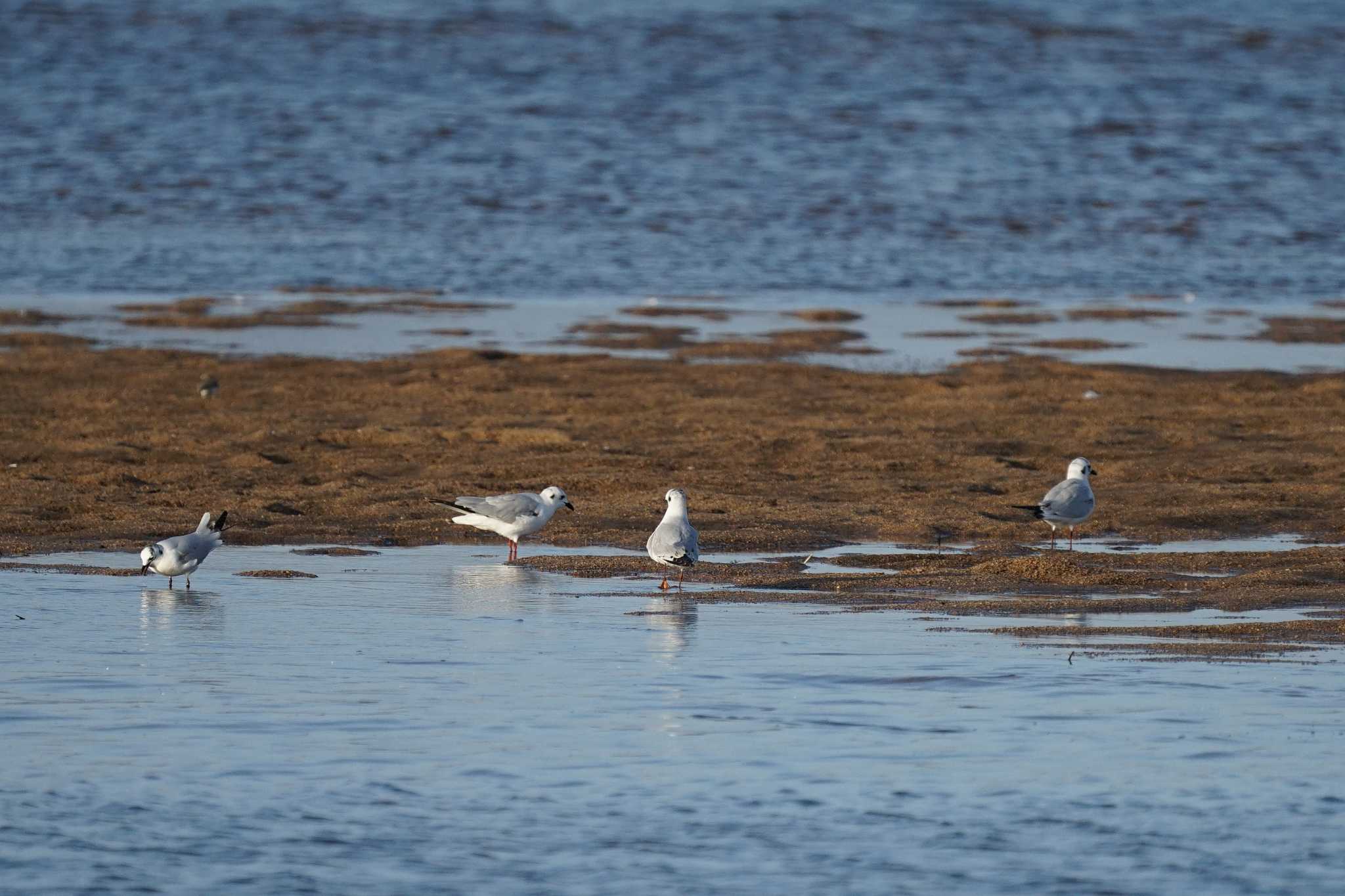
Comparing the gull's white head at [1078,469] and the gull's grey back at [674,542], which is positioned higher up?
the gull's white head at [1078,469]

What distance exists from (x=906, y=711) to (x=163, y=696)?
11.5ft

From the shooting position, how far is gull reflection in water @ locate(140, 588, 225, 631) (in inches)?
474

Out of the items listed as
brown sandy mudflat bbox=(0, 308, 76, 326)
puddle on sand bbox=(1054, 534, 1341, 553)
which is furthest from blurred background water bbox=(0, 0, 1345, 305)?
puddle on sand bbox=(1054, 534, 1341, 553)

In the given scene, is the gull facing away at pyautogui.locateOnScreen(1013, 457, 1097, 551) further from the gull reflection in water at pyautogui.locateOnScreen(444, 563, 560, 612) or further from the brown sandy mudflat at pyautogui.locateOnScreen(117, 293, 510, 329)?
the brown sandy mudflat at pyautogui.locateOnScreen(117, 293, 510, 329)

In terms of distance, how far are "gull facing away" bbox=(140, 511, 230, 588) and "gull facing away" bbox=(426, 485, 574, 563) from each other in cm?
211

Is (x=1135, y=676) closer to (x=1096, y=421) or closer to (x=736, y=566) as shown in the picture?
(x=736, y=566)

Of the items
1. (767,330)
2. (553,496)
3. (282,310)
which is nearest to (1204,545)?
(553,496)

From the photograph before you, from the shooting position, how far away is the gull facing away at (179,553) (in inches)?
516

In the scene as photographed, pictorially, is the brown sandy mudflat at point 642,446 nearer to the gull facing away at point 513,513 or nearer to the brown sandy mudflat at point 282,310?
the gull facing away at point 513,513

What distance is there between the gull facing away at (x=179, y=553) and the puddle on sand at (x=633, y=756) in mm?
652

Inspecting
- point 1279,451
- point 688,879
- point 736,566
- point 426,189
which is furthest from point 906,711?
point 426,189

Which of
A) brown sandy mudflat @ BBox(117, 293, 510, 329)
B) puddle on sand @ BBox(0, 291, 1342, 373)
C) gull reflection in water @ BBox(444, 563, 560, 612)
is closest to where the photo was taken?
gull reflection in water @ BBox(444, 563, 560, 612)

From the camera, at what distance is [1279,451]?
19.4 m

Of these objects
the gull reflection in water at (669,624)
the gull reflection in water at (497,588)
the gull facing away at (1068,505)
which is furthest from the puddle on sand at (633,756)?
the gull facing away at (1068,505)
